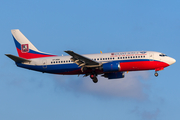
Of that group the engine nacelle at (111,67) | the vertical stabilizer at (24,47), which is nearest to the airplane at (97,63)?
the engine nacelle at (111,67)

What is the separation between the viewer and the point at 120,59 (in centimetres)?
5984

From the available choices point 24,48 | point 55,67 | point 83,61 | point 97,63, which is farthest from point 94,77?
point 24,48

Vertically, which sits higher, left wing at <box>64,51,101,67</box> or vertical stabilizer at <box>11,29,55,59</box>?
vertical stabilizer at <box>11,29,55,59</box>

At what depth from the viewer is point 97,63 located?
58.9m

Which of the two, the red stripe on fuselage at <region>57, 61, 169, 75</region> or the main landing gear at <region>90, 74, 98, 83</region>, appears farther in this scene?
the main landing gear at <region>90, 74, 98, 83</region>

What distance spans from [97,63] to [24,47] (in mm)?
15968

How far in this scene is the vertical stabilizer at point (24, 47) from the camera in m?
64.4

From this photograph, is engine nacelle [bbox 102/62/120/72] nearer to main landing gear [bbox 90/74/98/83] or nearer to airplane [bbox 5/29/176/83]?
airplane [bbox 5/29/176/83]

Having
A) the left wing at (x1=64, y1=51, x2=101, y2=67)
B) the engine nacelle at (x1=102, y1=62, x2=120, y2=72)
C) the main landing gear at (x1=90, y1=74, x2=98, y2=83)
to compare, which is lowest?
the main landing gear at (x1=90, y1=74, x2=98, y2=83)

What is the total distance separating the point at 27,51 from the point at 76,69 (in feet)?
36.1

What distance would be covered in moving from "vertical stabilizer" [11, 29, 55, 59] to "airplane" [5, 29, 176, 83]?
0.19 metres

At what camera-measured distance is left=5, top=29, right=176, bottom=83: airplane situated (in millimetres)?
Answer: 59125

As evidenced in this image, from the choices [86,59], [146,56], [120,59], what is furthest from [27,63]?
[146,56]

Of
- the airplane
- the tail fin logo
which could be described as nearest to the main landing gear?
the airplane
